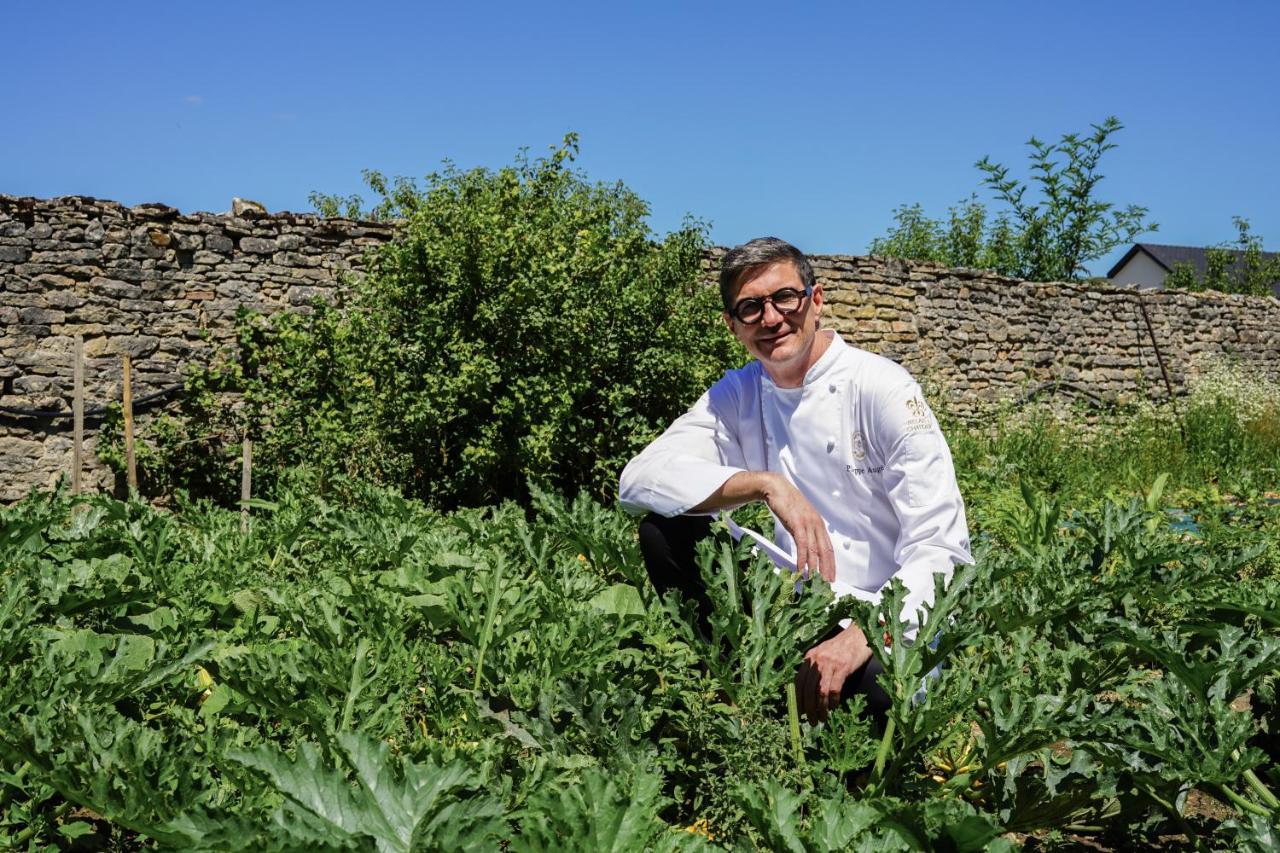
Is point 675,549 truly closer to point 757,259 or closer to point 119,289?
point 757,259

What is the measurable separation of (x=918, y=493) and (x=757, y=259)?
0.74 m

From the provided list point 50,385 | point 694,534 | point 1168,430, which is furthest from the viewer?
point 1168,430

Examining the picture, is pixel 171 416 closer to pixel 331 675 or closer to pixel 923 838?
pixel 331 675

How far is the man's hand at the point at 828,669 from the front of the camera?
7.64 ft

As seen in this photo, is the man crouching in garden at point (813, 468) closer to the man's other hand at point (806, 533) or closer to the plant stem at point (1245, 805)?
the man's other hand at point (806, 533)

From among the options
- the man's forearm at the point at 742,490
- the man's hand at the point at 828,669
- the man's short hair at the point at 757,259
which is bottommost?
the man's hand at the point at 828,669

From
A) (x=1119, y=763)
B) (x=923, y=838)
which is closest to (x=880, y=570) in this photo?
(x=1119, y=763)

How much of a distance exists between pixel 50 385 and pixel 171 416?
869 mm

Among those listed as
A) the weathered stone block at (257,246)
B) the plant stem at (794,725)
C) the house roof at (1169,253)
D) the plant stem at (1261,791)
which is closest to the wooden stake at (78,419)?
the weathered stone block at (257,246)

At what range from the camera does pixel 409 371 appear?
23.8 ft

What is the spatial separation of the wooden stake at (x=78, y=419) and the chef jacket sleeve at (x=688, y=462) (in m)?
6.25

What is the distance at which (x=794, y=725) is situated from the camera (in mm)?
2203

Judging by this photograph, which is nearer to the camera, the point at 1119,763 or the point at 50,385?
the point at 1119,763

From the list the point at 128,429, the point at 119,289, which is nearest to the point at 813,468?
the point at 128,429
